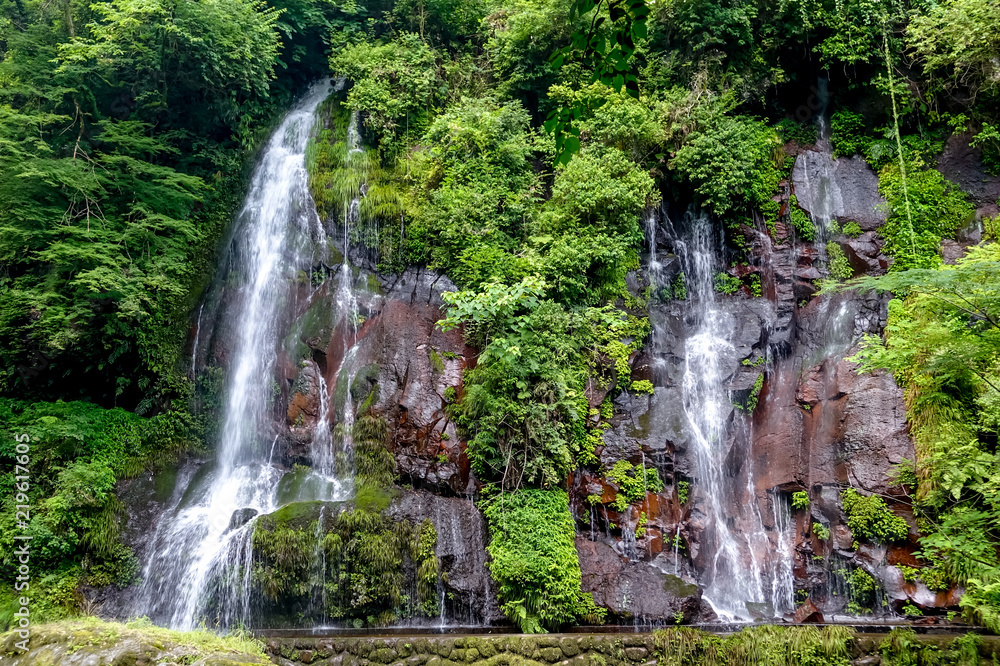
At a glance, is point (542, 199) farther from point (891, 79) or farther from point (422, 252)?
point (891, 79)

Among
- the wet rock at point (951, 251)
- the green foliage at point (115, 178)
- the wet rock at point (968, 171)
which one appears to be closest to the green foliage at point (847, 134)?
the wet rock at point (968, 171)

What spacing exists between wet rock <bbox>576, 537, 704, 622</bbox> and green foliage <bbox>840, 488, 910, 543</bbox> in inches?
101

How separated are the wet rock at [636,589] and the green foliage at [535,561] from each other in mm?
237

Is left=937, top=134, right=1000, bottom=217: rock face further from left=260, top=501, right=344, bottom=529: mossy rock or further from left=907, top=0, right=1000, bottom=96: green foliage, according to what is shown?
left=260, top=501, right=344, bottom=529: mossy rock

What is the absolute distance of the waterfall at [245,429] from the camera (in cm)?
852

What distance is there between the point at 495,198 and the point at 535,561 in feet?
21.5

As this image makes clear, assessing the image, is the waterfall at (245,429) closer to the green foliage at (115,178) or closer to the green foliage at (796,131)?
the green foliage at (115,178)

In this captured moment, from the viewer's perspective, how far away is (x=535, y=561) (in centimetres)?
797

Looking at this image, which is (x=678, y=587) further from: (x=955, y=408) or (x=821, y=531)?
(x=955, y=408)

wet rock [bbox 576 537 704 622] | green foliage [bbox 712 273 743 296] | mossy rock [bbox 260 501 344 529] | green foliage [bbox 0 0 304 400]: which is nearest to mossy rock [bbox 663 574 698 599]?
wet rock [bbox 576 537 704 622]

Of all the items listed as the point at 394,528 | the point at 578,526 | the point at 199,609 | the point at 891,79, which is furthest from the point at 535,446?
the point at 891,79

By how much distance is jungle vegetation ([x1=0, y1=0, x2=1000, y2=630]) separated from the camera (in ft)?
28.9

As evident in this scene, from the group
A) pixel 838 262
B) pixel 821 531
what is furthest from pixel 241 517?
pixel 838 262

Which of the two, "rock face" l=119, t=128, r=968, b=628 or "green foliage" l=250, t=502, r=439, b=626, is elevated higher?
"rock face" l=119, t=128, r=968, b=628
